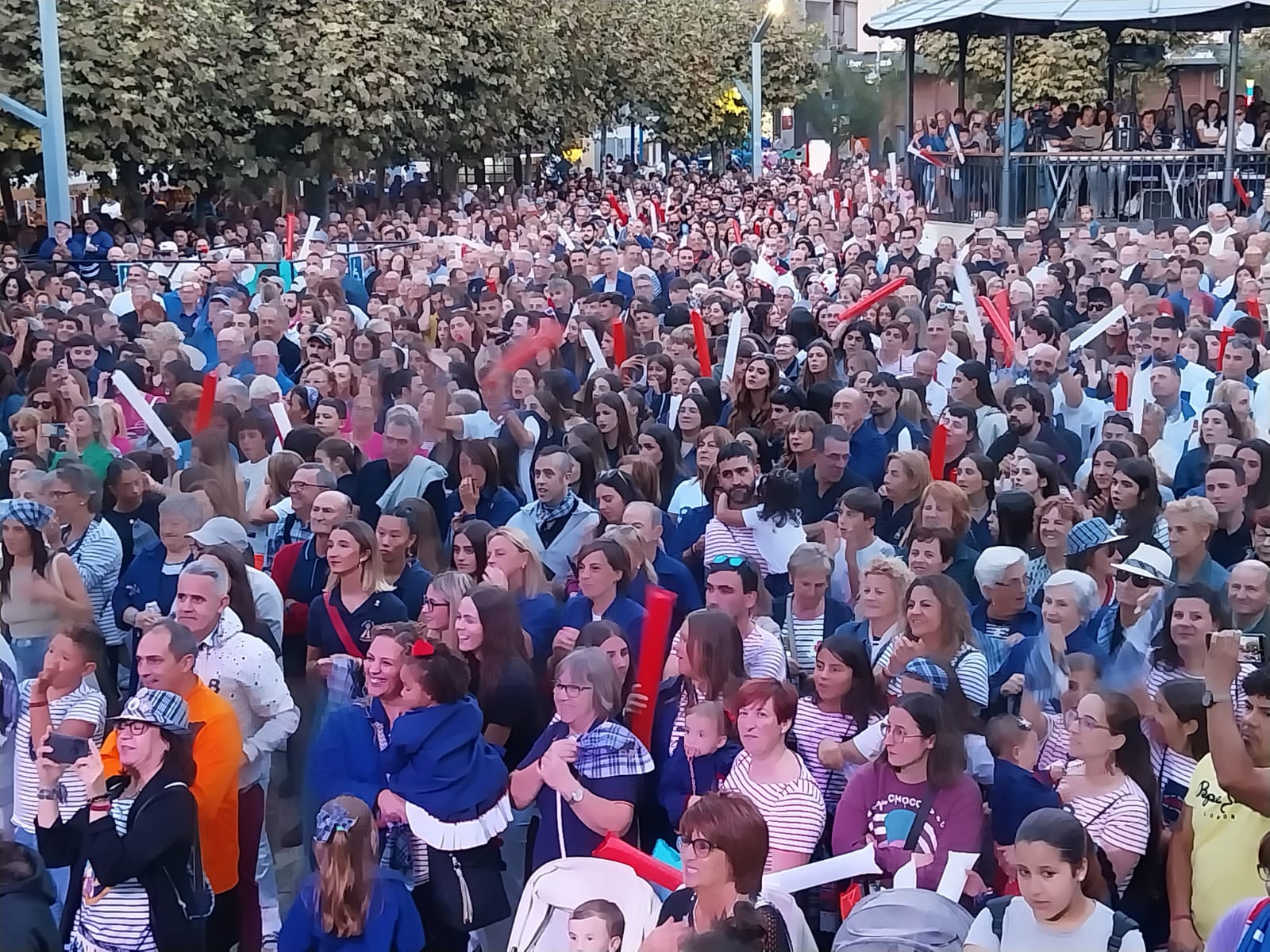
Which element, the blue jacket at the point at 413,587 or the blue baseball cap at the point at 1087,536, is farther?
the blue baseball cap at the point at 1087,536

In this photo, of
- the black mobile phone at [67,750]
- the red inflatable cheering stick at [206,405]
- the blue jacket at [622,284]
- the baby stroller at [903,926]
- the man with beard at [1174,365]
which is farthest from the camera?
the blue jacket at [622,284]

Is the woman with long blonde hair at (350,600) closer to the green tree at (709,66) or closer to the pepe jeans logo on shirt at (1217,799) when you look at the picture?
the pepe jeans logo on shirt at (1217,799)

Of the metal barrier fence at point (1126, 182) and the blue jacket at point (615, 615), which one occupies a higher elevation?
the metal barrier fence at point (1126, 182)

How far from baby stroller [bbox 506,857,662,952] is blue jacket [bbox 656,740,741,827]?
2.03ft

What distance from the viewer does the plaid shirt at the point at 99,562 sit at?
6812 mm

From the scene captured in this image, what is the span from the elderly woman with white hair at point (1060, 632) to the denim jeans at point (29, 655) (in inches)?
126

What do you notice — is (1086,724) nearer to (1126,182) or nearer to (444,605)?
(444,605)

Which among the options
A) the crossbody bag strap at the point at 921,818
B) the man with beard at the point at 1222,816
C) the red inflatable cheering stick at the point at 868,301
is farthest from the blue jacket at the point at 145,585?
the red inflatable cheering stick at the point at 868,301

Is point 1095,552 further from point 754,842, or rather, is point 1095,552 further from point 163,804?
point 163,804

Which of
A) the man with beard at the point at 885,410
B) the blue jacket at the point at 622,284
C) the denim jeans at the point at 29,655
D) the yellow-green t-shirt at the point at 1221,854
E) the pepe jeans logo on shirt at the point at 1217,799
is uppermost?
the blue jacket at the point at 622,284

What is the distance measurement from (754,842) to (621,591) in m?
2.13

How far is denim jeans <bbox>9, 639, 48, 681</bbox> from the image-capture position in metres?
5.78

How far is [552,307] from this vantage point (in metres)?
13.2

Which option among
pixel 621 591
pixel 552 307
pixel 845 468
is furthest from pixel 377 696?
pixel 552 307
